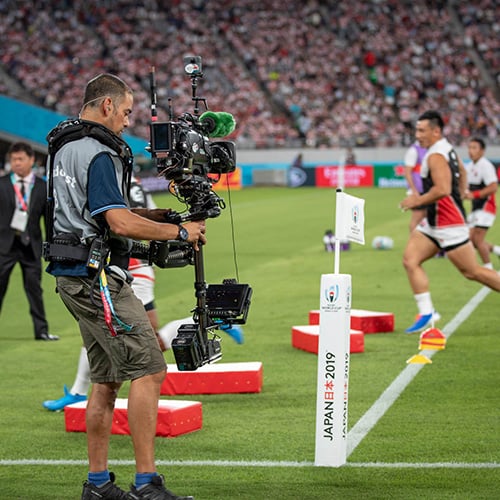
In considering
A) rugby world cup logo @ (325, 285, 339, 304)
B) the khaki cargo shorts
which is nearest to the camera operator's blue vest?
the khaki cargo shorts

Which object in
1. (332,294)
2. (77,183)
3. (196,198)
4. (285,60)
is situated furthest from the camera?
(285,60)

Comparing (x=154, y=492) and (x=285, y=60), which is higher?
(x=285, y=60)

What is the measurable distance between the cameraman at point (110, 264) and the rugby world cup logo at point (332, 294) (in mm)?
1052

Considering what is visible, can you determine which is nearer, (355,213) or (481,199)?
(355,213)

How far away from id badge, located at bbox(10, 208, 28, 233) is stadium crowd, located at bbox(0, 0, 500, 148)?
36.8m

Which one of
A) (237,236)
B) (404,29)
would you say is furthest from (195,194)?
(404,29)

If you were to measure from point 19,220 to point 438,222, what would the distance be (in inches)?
188

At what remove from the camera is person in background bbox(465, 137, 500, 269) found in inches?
703

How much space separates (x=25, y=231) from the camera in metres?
12.8

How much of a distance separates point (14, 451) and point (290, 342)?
4.94 metres

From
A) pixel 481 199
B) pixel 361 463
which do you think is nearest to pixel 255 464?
pixel 361 463

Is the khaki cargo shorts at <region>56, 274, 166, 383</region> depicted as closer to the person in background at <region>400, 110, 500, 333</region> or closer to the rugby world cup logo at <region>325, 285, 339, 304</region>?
the rugby world cup logo at <region>325, 285, 339, 304</region>

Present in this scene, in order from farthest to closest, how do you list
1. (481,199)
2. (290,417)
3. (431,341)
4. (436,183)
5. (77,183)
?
(481,199) → (436,183) → (431,341) → (290,417) → (77,183)

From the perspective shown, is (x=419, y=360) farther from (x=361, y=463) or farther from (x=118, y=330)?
(x=118, y=330)
